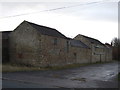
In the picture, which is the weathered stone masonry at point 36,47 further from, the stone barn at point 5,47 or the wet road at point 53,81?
the wet road at point 53,81

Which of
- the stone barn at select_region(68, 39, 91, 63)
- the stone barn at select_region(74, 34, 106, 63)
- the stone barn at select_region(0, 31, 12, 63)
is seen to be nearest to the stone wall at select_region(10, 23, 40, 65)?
the stone barn at select_region(0, 31, 12, 63)

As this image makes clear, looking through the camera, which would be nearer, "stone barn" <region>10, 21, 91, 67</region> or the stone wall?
"stone barn" <region>10, 21, 91, 67</region>

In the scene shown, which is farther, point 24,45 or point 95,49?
point 95,49

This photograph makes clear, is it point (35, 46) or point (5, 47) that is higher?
point (35, 46)

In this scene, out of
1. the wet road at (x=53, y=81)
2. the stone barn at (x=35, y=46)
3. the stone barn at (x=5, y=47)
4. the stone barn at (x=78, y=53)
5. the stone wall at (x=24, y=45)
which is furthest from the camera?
the stone barn at (x=78, y=53)

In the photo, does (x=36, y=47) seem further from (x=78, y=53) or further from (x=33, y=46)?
(x=78, y=53)

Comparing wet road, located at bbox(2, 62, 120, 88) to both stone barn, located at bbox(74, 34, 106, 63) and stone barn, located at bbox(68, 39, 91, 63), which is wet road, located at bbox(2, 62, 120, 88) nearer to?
stone barn, located at bbox(68, 39, 91, 63)

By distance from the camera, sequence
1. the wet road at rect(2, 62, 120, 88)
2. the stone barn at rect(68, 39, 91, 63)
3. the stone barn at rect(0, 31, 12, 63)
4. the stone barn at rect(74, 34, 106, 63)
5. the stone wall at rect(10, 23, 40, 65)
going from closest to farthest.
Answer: the wet road at rect(2, 62, 120, 88) < the stone wall at rect(10, 23, 40, 65) < the stone barn at rect(0, 31, 12, 63) < the stone barn at rect(68, 39, 91, 63) < the stone barn at rect(74, 34, 106, 63)

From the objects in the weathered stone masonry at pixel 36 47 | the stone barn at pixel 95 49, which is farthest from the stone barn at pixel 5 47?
the stone barn at pixel 95 49

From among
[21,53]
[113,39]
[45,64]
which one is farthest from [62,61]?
[113,39]

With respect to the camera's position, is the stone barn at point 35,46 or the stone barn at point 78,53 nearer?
the stone barn at point 35,46

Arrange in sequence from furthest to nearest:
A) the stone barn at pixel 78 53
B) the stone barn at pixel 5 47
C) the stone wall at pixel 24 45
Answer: the stone barn at pixel 78 53 < the stone barn at pixel 5 47 < the stone wall at pixel 24 45

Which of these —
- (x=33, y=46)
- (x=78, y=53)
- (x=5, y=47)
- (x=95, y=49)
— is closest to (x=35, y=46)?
(x=33, y=46)

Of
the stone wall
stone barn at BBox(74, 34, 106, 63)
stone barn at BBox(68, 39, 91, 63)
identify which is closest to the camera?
the stone wall
